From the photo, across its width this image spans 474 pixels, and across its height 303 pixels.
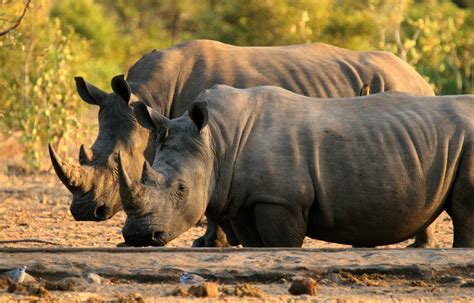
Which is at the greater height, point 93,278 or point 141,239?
point 93,278

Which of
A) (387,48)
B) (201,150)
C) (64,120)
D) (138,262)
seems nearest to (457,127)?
(201,150)

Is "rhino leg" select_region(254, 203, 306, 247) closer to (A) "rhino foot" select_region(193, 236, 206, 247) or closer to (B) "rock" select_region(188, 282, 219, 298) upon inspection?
(B) "rock" select_region(188, 282, 219, 298)

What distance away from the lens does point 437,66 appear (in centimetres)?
2144

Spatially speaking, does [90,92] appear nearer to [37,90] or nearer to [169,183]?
[169,183]

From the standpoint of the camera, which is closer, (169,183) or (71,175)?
(169,183)

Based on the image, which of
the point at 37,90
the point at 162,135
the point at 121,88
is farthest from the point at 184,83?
the point at 37,90

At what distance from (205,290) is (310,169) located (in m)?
1.77

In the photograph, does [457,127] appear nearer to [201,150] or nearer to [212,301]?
[201,150]

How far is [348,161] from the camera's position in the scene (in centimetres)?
765

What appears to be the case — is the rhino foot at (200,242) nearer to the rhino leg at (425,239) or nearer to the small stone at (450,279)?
the rhino leg at (425,239)

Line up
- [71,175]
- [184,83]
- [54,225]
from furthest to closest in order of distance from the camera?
1. [54,225]
2. [184,83]
3. [71,175]

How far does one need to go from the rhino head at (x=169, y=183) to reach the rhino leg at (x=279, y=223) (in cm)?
36

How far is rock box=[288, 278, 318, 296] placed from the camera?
6.05 m

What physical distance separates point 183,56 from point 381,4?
1490cm
